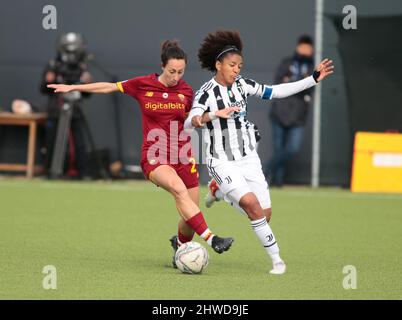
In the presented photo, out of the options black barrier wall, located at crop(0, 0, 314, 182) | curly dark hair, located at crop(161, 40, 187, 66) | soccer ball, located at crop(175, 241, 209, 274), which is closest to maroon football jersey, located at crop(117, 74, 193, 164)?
curly dark hair, located at crop(161, 40, 187, 66)

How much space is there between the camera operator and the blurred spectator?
125 inches

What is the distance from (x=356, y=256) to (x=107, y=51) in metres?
9.04

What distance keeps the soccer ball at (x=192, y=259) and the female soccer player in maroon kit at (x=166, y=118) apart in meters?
0.35

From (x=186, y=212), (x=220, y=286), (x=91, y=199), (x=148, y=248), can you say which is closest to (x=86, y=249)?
(x=148, y=248)

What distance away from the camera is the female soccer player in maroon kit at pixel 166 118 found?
9375 mm

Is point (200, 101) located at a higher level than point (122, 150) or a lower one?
higher

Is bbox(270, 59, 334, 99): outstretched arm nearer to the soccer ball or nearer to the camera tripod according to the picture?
the soccer ball

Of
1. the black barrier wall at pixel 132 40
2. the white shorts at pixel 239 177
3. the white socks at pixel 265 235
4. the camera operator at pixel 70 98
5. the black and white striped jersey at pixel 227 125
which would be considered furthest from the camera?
the black barrier wall at pixel 132 40

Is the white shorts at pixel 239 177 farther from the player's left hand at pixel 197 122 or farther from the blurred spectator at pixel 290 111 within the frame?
the blurred spectator at pixel 290 111

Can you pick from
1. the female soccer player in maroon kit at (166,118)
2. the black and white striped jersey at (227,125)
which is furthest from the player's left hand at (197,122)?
the female soccer player in maroon kit at (166,118)

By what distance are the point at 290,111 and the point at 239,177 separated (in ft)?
27.0

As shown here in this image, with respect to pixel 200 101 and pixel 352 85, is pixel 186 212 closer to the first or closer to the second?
pixel 200 101

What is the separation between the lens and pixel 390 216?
1398 cm

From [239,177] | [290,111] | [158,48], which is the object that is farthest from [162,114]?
[158,48]
